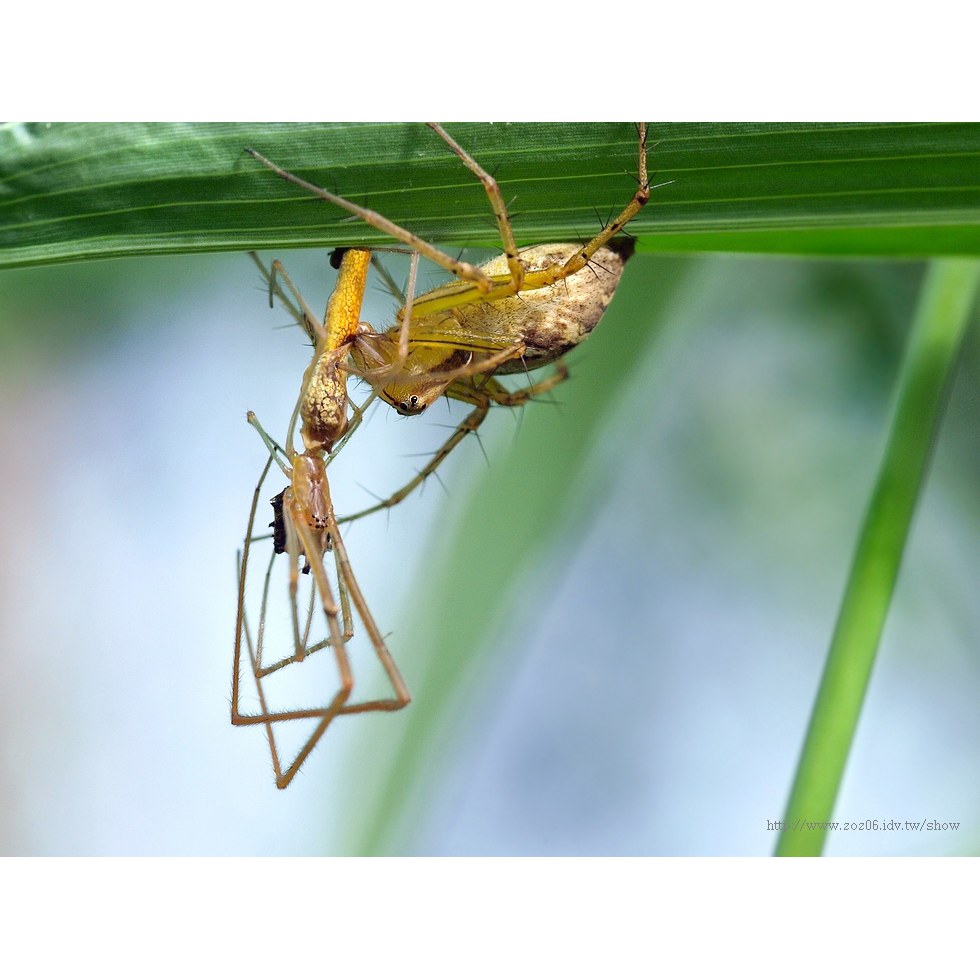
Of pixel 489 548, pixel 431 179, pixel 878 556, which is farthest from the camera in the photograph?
pixel 489 548

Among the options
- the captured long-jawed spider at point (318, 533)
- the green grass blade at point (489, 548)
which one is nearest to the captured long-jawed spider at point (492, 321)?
the captured long-jawed spider at point (318, 533)

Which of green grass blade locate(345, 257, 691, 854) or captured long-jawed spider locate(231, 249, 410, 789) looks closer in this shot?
captured long-jawed spider locate(231, 249, 410, 789)

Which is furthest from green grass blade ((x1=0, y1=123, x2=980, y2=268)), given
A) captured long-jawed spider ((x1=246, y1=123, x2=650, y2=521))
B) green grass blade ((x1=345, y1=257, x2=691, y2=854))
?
green grass blade ((x1=345, y1=257, x2=691, y2=854))

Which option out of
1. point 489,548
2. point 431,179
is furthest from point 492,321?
point 489,548

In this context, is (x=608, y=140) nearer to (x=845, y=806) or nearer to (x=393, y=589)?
(x=393, y=589)

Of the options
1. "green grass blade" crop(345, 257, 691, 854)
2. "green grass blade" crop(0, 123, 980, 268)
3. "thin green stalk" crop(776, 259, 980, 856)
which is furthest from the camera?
"green grass blade" crop(345, 257, 691, 854)

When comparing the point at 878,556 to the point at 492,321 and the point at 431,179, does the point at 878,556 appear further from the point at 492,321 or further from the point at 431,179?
the point at 431,179

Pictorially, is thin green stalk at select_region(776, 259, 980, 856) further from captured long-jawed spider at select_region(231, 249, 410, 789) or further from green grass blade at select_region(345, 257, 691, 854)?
captured long-jawed spider at select_region(231, 249, 410, 789)
